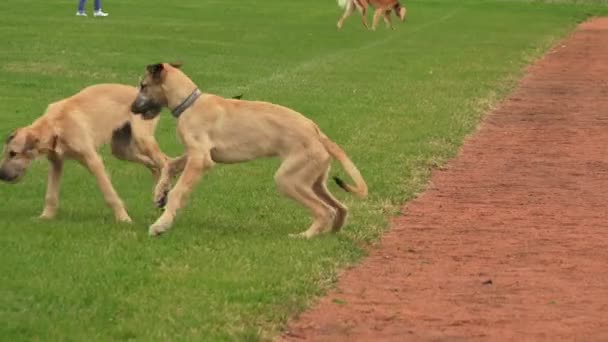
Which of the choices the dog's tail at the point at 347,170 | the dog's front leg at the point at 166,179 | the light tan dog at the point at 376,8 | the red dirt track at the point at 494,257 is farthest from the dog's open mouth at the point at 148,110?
the light tan dog at the point at 376,8

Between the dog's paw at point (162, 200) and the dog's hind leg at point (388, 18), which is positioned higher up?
the dog's paw at point (162, 200)

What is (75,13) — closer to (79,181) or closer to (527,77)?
(527,77)

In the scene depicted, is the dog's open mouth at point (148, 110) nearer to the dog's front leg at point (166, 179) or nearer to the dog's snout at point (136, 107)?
the dog's snout at point (136, 107)

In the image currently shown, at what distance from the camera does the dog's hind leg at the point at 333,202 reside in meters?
11.1

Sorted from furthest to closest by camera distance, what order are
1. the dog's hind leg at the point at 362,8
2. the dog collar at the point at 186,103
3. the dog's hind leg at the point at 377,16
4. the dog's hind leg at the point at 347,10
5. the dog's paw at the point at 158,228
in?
1. the dog's hind leg at the point at 362,8
2. the dog's hind leg at the point at 377,16
3. the dog's hind leg at the point at 347,10
4. the dog collar at the point at 186,103
5. the dog's paw at the point at 158,228

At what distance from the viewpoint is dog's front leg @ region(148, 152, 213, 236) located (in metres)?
10.5

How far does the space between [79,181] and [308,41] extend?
20360 mm

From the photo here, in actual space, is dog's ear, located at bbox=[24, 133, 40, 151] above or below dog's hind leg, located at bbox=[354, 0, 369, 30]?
above

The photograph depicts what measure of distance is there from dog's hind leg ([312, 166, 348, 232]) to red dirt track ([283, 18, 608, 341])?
0.38 metres

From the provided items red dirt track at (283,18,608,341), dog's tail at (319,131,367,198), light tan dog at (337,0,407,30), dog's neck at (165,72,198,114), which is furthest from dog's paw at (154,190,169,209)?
light tan dog at (337,0,407,30)

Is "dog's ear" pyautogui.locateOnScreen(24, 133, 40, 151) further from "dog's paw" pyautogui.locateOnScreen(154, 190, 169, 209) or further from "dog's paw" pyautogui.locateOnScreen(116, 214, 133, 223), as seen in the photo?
"dog's paw" pyautogui.locateOnScreen(154, 190, 169, 209)

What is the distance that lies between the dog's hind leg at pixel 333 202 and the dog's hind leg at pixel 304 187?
169mm

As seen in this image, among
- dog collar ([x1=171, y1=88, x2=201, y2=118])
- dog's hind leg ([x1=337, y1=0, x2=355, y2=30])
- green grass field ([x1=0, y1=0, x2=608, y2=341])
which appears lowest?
dog's hind leg ([x1=337, y1=0, x2=355, y2=30])

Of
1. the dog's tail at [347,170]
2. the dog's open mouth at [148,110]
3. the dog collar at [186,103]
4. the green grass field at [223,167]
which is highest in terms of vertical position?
the dog collar at [186,103]
